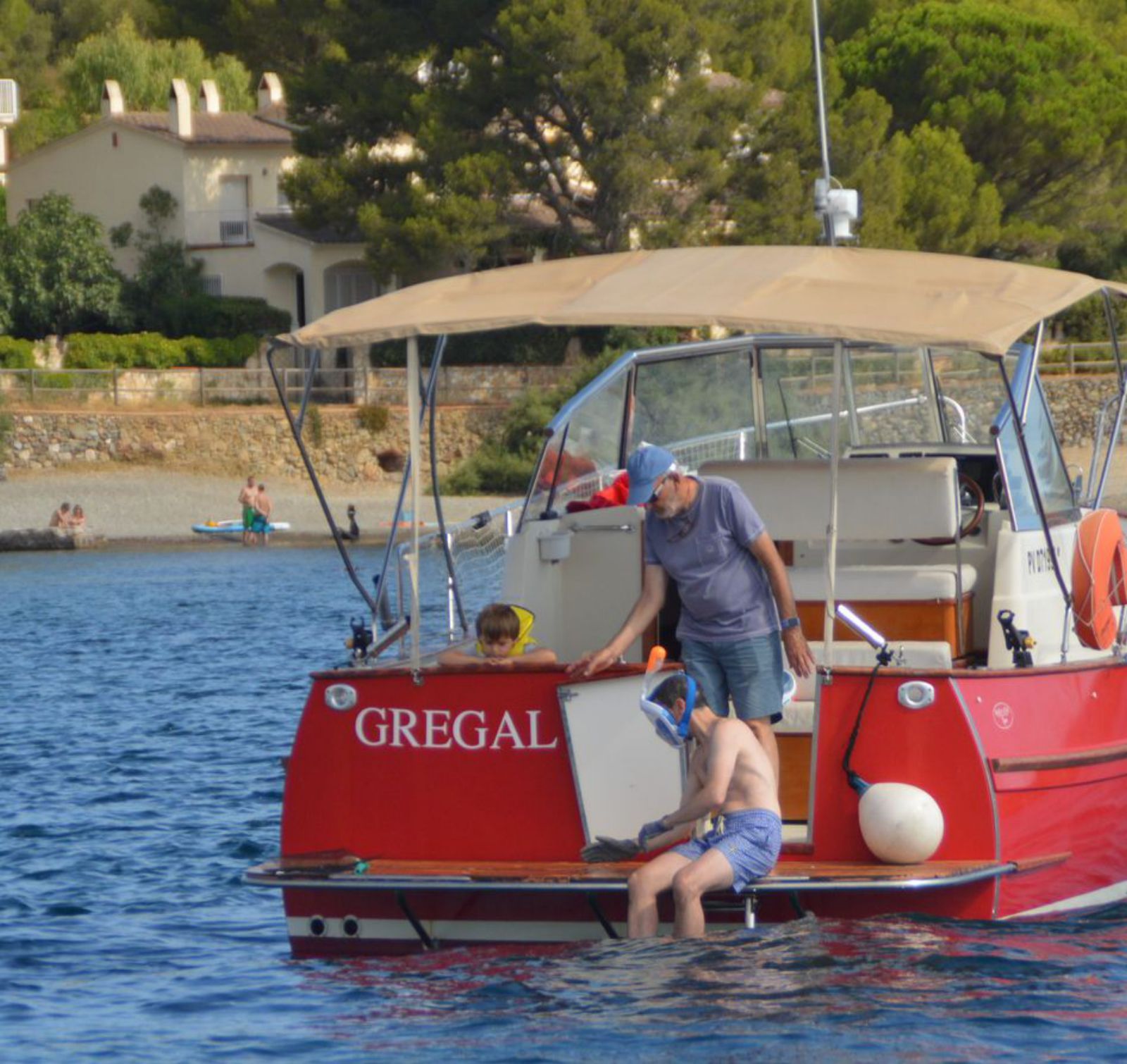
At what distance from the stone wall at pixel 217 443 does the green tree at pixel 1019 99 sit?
617 inches

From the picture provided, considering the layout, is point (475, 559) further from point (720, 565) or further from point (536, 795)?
point (720, 565)

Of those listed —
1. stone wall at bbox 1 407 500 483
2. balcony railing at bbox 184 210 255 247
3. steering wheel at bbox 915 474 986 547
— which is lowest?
A: steering wheel at bbox 915 474 986 547

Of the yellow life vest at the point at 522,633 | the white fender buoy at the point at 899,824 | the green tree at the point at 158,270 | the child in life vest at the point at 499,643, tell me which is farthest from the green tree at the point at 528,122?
the white fender buoy at the point at 899,824

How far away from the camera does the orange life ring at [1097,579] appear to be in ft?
30.9

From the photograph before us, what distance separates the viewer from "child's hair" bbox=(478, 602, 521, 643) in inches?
333

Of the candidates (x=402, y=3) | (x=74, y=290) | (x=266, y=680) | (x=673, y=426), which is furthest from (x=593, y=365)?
(x=673, y=426)

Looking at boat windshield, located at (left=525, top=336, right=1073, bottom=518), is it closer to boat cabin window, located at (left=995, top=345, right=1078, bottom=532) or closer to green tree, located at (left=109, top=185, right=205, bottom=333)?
boat cabin window, located at (left=995, top=345, right=1078, bottom=532)

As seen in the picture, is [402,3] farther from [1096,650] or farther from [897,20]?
[1096,650]

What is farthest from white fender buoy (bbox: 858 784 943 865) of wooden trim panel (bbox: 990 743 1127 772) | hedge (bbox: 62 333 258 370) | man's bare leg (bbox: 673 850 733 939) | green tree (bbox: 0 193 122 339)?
green tree (bbox: 0 193 122 339)

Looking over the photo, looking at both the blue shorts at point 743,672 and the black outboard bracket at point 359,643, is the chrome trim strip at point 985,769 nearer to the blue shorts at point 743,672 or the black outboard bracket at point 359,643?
the blue shorts at point 743,672

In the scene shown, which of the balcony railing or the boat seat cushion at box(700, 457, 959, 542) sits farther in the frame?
the balcony railing

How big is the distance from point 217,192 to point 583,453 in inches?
1850

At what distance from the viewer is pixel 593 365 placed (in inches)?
1826

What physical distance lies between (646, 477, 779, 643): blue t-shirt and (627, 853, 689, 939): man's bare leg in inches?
36.3
